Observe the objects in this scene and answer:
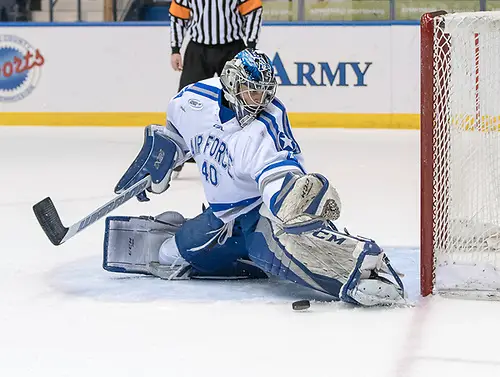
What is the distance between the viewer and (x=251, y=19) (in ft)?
18.1

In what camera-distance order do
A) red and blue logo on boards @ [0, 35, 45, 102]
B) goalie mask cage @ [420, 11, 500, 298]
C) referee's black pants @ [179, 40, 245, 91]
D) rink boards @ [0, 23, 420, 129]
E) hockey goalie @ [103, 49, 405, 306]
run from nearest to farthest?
hockey goalie @ [103, 49, 405, 306], goalie mask cage @ [420, 11, 500, 298], referee's black pants @ [179, 40, 245, 91], rink boards @ [0, 23, 420, 129], red and blue logo on boards @ [0, 35, 45, 102]

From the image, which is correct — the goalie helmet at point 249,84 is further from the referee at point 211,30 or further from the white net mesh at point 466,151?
the referee at point 211,30

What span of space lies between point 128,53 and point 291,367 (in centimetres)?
572

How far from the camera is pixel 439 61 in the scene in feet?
9.04

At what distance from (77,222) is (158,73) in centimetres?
461

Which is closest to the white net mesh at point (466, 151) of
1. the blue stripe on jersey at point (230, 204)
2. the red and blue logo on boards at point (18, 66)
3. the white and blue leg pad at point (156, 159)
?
the blue stripe on jersey at point (230, 204)

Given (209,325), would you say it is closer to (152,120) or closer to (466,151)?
(466,151)

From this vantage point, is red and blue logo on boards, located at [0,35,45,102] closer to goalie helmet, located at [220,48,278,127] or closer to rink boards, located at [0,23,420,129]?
rink boards, located at [0,23,420,129]

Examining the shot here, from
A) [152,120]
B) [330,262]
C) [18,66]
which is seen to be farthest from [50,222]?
[18,66]

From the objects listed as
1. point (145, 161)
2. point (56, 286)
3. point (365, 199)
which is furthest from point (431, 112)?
point (365, 199)

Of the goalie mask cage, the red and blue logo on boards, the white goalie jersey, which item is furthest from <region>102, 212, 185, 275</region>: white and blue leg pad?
the red and blue logo on boards

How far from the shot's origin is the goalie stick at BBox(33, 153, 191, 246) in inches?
122

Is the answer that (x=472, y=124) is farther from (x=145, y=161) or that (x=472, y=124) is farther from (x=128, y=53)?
(x=128, y=53)

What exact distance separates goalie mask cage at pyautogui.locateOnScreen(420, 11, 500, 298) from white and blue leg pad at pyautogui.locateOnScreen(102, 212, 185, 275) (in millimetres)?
785
